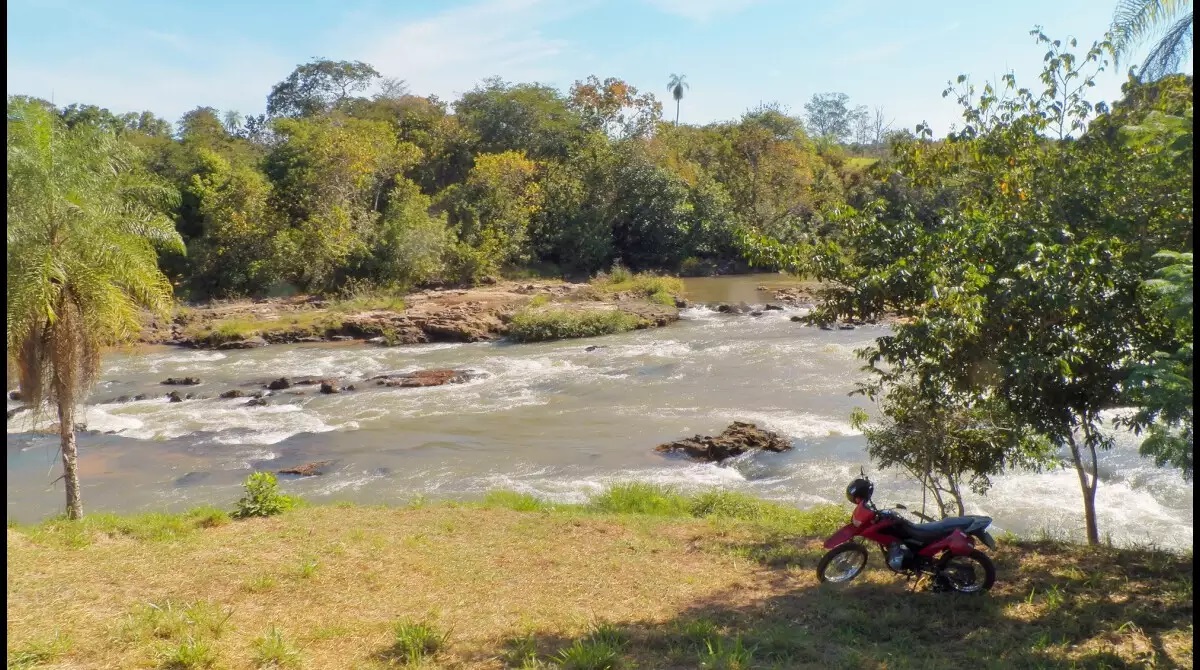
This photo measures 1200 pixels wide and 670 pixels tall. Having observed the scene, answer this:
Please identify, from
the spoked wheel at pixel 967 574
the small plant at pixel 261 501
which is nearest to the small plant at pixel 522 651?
the spoked wheel at pixel 967 574

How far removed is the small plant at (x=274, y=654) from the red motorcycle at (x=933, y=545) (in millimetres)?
4033

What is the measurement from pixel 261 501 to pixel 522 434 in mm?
8098

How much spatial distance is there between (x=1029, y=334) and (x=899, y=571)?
229 centimetres

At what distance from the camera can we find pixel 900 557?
6.65 meters

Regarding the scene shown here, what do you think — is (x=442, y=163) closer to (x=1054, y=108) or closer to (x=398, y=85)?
(x=398, y=85)

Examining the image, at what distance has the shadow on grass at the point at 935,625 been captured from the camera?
5438 mm

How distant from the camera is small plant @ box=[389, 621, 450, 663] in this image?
18.7ft

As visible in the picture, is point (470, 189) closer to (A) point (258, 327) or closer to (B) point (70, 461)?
(A) point (258, 327)

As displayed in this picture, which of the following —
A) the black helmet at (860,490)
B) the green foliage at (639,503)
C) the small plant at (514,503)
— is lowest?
the green foliage at (639,503)

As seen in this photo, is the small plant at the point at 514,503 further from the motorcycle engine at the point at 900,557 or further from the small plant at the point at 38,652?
the small plant at the point at 38,652

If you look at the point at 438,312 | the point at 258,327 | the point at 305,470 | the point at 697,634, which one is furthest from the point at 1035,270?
the point at 258,327

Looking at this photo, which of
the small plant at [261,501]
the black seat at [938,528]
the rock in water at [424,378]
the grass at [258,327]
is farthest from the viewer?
the grass at [258,327]

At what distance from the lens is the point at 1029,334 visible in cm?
737

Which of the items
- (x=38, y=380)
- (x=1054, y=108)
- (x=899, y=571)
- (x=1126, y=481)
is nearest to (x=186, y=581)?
(x=38, y=380)
